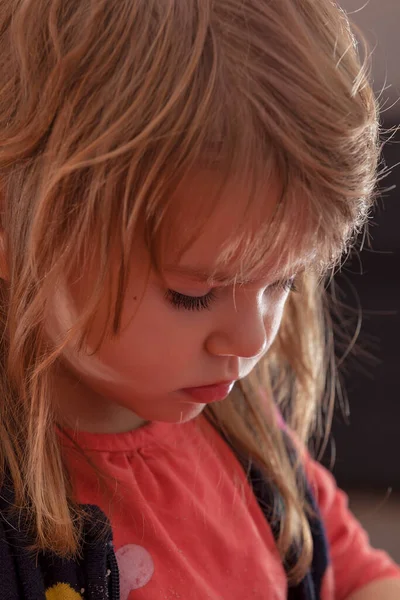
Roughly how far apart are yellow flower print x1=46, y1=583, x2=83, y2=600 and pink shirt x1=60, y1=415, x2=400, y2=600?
0.06m

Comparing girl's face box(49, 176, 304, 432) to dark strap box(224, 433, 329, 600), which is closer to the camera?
girl's face box(49, 176, 304, 432)

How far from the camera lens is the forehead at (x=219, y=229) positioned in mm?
561

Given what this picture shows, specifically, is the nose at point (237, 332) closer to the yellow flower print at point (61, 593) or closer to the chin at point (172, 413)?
the chin at point (172, 413)

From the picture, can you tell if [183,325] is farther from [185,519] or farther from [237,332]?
[185,519]

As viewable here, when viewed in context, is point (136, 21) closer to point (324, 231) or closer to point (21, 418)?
point (324, 231)

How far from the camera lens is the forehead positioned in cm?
56

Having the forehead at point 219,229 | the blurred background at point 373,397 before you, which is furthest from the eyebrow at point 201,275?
the blurred background at point 373,397

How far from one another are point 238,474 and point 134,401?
0.18 meters

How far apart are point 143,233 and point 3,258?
0.39 ft

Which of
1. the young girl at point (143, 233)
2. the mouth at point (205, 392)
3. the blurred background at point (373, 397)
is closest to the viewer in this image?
the young girl at point (143, 233)

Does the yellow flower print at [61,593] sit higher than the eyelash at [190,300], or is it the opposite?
the eyelash at [190,300]

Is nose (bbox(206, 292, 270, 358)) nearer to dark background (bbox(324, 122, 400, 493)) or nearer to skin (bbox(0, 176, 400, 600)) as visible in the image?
skin (bbox(0, 176, 400, 600))

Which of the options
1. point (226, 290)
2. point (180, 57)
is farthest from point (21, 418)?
point (180, 57)

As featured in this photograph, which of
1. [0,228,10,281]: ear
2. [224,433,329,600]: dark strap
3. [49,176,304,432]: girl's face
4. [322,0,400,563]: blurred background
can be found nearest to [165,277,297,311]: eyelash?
[49,176,304,432]: girl's face
